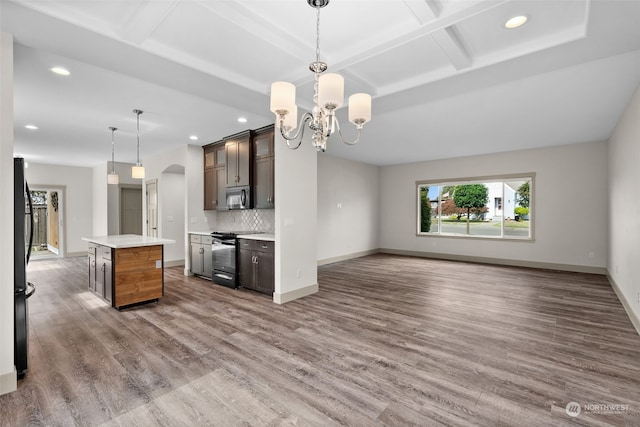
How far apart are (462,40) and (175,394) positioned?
3659 mm

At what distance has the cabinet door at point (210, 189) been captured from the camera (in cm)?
607

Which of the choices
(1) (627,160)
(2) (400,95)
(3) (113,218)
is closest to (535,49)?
(2) (400,95)

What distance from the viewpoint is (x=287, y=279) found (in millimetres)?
4367

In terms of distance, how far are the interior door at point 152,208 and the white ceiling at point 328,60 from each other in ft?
7.28

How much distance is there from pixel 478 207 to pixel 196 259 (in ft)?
22.7

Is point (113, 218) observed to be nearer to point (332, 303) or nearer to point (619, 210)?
point (332, 303)

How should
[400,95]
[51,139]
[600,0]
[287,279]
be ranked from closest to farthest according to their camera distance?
[600,0], [400,95], [287,279], [51,139]

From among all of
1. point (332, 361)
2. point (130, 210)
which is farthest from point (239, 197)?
point (130, 210)

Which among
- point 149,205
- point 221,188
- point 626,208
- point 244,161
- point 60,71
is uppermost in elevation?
point 60,71

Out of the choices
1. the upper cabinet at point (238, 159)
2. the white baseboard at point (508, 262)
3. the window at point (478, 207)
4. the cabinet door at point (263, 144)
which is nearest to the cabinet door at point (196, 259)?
the upper cabinet at point (238, 159)

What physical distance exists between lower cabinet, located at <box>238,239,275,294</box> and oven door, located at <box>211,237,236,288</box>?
5.1 inches

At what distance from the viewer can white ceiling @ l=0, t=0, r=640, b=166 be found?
230 cm

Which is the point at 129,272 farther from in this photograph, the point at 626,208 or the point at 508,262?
the point at 508,262

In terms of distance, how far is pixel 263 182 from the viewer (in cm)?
503
